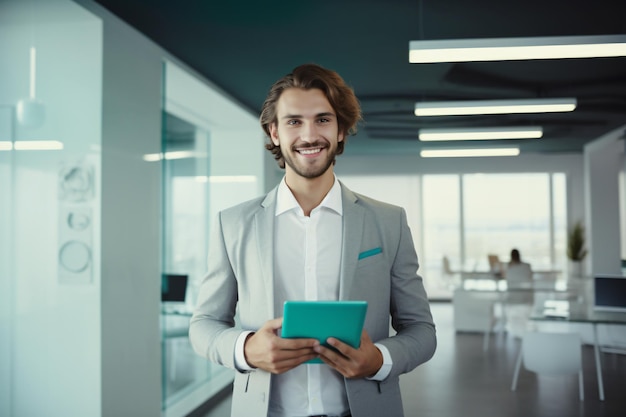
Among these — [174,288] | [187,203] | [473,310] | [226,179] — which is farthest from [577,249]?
[174,288]

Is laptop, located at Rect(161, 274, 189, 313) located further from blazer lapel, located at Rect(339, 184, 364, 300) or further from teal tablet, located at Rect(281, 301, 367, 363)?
teal tablet, located at Rect(281, 301, 367, 363)

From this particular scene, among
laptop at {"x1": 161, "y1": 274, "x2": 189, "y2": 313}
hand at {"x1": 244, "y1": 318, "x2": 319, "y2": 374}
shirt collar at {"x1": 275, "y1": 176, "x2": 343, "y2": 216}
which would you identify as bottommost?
laptop at {"x1": 161, "y1": 274, "x2": 189, "y2": 313}

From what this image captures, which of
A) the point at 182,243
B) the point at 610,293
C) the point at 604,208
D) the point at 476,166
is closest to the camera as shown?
the point at 182,243

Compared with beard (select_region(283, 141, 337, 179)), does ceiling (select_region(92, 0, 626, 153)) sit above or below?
above

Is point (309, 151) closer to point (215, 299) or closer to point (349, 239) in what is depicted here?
point (349, 239)

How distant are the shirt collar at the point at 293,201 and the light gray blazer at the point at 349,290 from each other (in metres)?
0.02

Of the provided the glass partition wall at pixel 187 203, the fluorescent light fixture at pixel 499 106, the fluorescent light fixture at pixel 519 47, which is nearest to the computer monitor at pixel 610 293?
the fluorescent light fixture at pixel 499 106

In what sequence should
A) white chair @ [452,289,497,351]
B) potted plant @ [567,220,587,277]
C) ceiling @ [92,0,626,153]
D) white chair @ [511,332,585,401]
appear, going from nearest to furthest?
ceiling @ [92,0,626,153] → white chair @ [511,332,585,401] → white chair @ [452,289,497,351] → potted plant @ [567,220,587,277]

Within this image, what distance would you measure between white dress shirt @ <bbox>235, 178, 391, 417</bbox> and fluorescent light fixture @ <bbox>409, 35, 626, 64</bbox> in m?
2.66

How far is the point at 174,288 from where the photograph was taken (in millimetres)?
5414

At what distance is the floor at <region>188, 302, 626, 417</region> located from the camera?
6.07 metres

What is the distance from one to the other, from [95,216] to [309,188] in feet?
8.64

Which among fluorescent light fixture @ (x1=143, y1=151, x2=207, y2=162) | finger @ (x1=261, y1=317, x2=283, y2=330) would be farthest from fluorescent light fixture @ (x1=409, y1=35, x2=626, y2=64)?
finger @ (x1=261, y1=317, x2=283, y2=330)

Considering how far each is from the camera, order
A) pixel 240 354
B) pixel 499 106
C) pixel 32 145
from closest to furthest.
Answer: pixel 240 354, pixel 32 145, pixel 499 106
